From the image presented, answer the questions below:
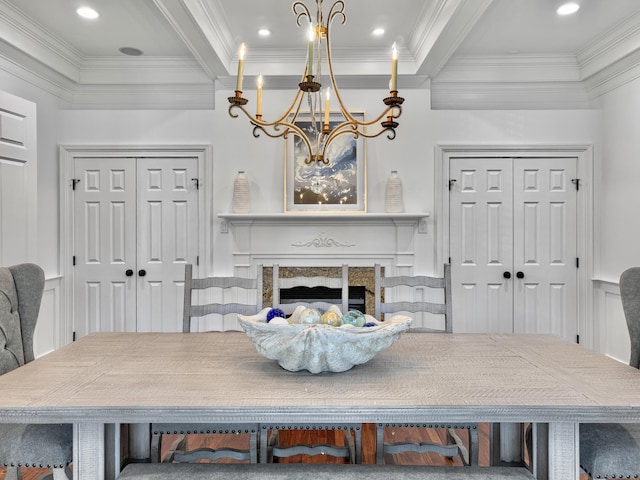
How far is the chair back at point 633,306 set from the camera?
1684 mm

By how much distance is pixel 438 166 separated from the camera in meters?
3.70

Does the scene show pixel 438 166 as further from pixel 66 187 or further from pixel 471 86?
→ pixel 66 187

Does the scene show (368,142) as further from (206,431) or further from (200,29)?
(206,431)

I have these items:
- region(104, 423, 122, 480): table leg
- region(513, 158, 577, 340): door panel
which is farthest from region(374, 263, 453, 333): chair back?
region(513, 158, 577, 340): door panel

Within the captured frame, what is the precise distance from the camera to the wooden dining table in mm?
1169

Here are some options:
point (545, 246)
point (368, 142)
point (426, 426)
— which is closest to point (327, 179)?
point (368, 142)

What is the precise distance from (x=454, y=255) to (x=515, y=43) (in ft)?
6.01

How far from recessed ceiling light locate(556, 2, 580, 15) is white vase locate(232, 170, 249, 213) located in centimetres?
263

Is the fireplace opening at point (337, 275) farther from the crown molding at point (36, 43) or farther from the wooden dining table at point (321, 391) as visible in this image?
the crown molding at point (36, 43)

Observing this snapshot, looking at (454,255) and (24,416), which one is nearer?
(24,416)

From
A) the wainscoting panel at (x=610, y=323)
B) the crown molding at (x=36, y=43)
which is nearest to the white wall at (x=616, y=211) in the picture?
the wainscoting panel at (x=610, y=323)

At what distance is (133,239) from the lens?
381 cm

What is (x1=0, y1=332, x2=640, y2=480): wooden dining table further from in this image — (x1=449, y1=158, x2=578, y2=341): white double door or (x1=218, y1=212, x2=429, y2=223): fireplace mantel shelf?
(x1=449, y1=158, x2=578, y2=341): white double door

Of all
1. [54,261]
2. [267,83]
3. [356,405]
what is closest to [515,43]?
[267,83]
